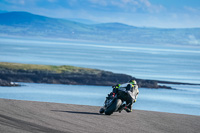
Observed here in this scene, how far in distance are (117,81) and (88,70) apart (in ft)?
22.2

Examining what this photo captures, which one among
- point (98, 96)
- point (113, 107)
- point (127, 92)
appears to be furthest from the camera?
point (98, 96)

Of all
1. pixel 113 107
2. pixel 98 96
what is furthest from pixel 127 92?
pixel 98 96

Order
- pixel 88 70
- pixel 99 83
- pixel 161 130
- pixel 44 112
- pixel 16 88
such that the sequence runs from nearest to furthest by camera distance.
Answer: pixel 161 130
pixel 44 112
pixel 16 88
pixel 99 83
pixel 88 70

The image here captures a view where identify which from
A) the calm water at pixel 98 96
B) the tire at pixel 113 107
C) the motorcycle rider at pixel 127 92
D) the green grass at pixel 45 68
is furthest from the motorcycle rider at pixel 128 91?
the green grass at pixel 45 68

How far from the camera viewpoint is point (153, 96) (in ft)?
225

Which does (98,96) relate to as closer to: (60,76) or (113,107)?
(60,76)

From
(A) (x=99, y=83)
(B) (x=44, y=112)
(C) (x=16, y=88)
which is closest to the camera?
(B) (x=44, y=112)

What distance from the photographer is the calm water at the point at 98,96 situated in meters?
55.7

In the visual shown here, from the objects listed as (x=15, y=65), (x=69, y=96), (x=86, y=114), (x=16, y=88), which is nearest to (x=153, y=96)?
(x=69, y=96)

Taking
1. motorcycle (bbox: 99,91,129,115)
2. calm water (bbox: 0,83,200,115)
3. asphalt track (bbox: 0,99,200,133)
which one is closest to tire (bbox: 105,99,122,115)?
motorcycle (bbox: 99,91,129,115)

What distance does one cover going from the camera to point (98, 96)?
63.6m

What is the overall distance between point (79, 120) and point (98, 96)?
51.1 metres

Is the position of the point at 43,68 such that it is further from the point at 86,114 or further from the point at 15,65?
the point at 86,114

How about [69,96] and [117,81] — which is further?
[117,81]
